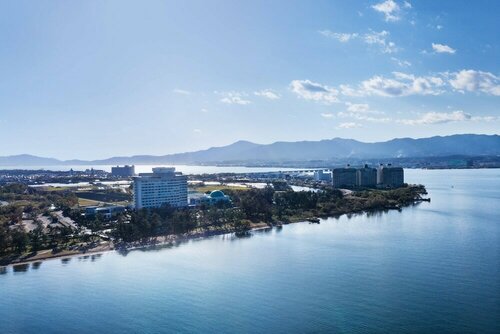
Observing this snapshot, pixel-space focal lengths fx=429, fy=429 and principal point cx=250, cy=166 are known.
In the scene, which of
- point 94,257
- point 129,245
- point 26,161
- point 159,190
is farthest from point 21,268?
point 26,161

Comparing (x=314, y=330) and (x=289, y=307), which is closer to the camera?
(x=314, y=330)

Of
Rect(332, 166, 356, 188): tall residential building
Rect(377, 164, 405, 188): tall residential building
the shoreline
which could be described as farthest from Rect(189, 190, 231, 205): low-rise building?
Rect(377, 164, 405, 188): tall residential building

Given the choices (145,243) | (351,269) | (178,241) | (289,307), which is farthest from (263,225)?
(289,307)

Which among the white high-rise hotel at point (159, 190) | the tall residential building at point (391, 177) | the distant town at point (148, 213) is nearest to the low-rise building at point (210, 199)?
the distant town at point (148, 213)

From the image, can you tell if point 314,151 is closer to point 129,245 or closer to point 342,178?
point 342,178

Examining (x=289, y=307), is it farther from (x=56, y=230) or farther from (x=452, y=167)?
(x=452, y=167)

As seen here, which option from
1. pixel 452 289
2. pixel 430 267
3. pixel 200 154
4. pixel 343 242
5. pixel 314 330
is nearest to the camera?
pixel 314 330
